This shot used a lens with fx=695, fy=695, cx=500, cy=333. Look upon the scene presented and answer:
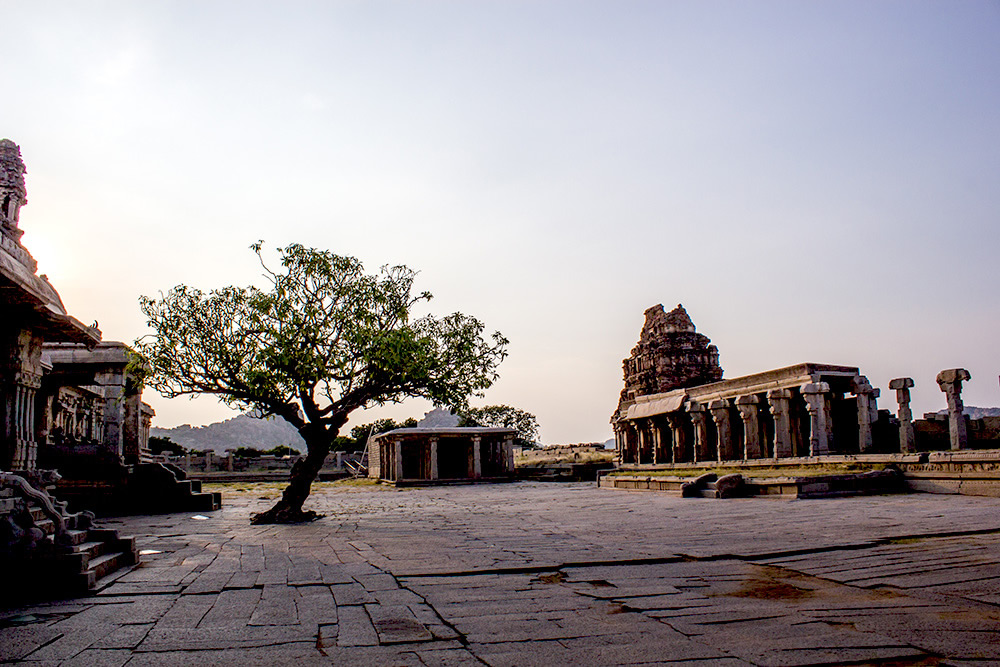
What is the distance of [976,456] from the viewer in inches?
524

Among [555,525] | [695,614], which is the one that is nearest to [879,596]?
[695,614]

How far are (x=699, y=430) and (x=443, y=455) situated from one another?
52.4ft

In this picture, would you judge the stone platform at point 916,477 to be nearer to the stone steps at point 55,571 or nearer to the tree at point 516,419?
the stone steps at point 55,571

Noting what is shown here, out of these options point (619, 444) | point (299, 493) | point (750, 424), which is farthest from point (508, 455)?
point (299, 493)

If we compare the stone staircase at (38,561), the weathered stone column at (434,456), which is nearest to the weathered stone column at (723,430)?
the weathered stone column at (434,456)

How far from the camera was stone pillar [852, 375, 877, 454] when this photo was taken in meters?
20.2

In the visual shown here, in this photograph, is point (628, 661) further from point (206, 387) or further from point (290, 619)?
point (206, 387)

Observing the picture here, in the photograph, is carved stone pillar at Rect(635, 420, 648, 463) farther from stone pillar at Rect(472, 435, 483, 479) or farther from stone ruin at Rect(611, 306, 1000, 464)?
stone pillar at Rect(472, 435, 483, 479)

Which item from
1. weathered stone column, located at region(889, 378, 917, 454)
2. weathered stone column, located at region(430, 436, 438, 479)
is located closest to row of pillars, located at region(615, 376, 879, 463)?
weathered stone column, located at region(889, 378, 917, 454)

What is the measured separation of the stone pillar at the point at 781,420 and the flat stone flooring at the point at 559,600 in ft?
43.4

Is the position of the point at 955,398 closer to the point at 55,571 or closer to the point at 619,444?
the point at 55,571

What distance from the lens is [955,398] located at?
16266mm

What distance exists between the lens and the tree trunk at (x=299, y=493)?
42.9 feet

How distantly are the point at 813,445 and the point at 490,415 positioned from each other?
5755 centimetres
